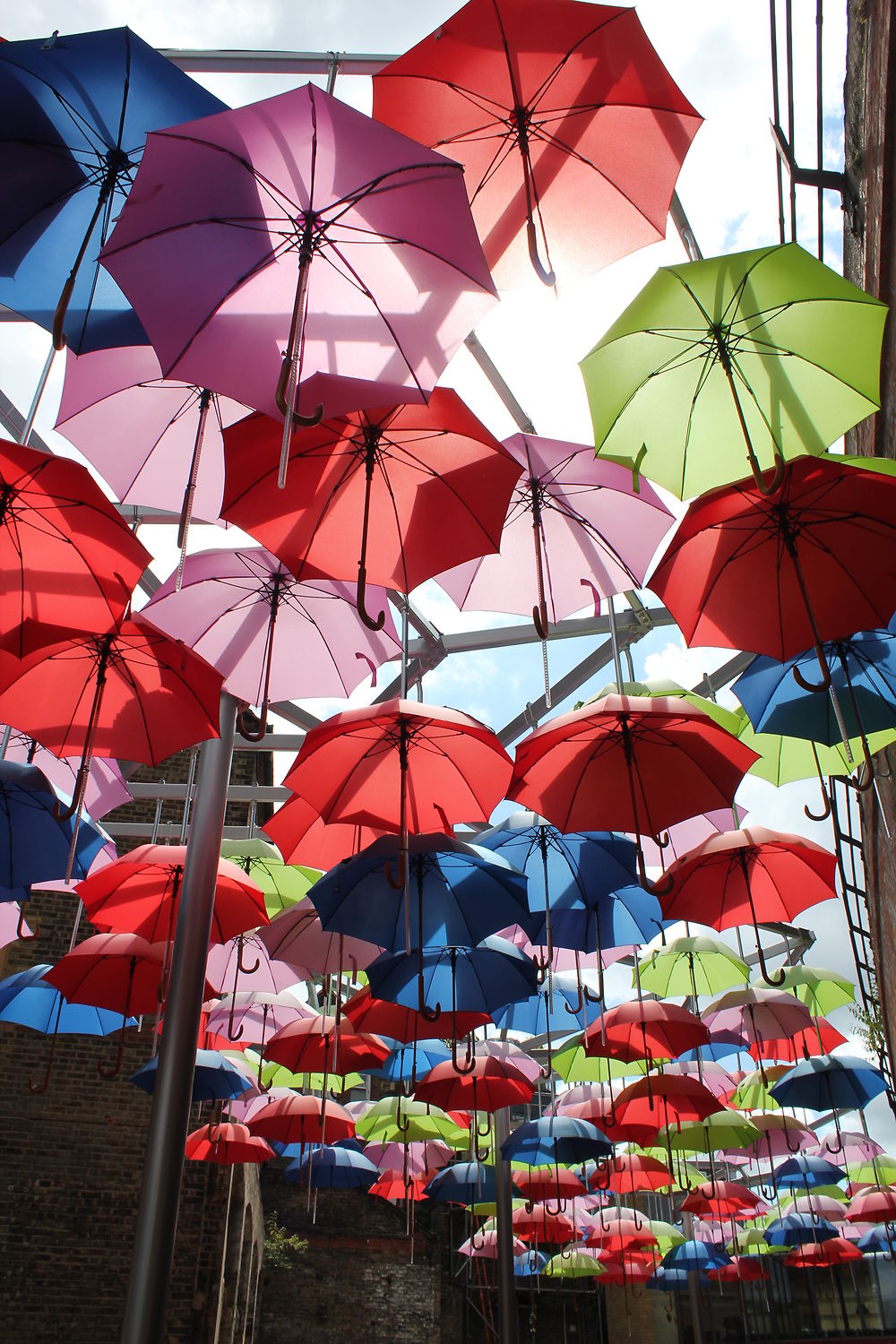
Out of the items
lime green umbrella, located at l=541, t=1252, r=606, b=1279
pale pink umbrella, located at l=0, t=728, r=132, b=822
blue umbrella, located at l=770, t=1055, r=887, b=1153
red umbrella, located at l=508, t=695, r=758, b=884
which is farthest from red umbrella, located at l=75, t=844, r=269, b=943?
lime green umbrella, located at l=541, t=1252, r=606, b=1279

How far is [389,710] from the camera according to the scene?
4.86 m

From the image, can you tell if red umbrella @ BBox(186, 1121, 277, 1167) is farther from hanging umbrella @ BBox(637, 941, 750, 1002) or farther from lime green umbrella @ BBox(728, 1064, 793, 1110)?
lime green umbrella @ BBox(728, 1064, 793, 1110)

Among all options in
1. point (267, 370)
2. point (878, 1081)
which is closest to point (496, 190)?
point (267, 370)

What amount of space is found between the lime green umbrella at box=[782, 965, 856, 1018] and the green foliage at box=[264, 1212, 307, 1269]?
39.8ft

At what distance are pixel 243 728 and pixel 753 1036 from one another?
21.0ft

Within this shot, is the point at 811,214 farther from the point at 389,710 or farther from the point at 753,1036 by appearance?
the point at 753,1036

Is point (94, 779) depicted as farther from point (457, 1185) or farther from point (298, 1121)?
point (457, 1185)

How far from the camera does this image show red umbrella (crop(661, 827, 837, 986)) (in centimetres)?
601

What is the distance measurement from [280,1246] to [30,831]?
48.8 feet

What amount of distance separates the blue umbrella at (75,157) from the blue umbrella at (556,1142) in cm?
822

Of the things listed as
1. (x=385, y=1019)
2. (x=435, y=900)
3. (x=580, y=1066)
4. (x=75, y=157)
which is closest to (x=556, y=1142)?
(x=580, y=1066)

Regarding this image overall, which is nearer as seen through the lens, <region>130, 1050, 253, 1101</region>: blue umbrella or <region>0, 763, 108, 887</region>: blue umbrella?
<region>0, 763, 108, 887</region>: blue umbrella

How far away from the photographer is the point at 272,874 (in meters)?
8.06

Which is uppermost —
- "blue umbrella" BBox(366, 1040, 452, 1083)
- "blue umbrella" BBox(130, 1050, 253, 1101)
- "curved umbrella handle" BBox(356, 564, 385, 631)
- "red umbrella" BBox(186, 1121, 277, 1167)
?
"curved umbrella handle" BBox(356, 564, 385, 631)
